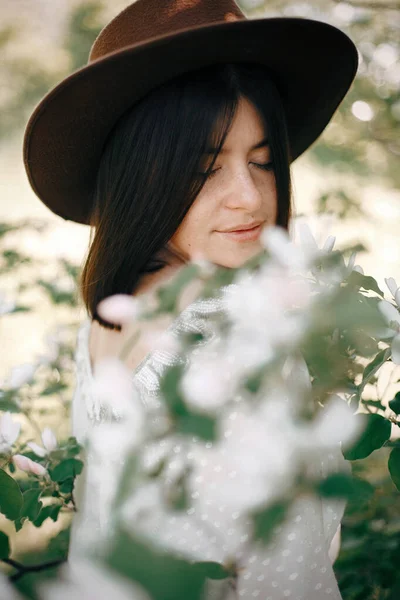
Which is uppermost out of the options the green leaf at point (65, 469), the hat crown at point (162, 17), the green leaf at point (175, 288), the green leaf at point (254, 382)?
the hat crown at point (162, 17)

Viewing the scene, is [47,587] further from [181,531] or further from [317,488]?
[181,531]

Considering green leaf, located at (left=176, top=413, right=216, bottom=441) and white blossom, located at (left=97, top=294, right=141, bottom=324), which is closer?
green leaf, located at (left=176, top=413, right=216, bottom=441)

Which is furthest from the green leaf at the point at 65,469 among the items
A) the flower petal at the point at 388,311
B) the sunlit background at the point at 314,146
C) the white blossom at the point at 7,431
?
the sunlit background at the point at 314,146

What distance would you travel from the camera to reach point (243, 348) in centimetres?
44

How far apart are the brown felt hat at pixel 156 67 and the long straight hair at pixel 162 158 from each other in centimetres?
3

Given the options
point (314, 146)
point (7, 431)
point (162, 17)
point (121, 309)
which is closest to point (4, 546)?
point (7, 431)

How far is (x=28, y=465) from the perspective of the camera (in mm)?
1015

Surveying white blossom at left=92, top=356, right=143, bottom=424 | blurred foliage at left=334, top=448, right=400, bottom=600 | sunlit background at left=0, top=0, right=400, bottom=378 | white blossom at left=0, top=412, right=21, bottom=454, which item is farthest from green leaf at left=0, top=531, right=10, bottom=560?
sunlit background at left=0, top=0, right=400, bottom=378

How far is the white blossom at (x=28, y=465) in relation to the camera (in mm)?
985

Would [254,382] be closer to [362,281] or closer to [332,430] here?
[332,430]

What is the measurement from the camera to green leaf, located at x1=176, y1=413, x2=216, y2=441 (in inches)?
15.0

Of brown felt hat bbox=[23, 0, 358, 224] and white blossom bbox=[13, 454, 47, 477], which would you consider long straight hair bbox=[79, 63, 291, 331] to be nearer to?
brown felt hat bbox=[23, 0, 358, 224]

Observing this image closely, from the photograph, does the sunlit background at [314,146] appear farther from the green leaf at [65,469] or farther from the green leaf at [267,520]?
the green leaf at [267,520]

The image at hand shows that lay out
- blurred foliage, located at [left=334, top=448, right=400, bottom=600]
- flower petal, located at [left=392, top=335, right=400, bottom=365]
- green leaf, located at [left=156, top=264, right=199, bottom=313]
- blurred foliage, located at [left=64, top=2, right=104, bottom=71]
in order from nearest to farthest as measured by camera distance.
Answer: green leaf, located at [left=156, top=264, right=199, bottom=313] < flower petal, located at [left=392, top=335, right=400, bottom=365] < blurred foliage, located at [left=334, top=448, right=400, bottom=600] < blurred foliage, located at [left=64, top=2, right=104, bottom=71]
